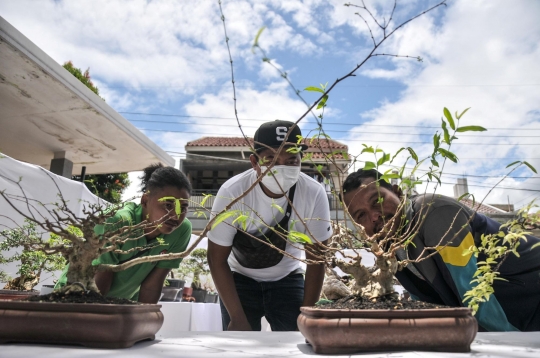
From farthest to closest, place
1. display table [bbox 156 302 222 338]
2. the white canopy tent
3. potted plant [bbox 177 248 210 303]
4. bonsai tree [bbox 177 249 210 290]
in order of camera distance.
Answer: bonsai tree [bbox 177 249 210 290] → potted plant [bbox 177 248 210 303] → the white canopy tent → display table [bbox 156 302 222 338]

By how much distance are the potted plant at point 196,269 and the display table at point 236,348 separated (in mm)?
4751

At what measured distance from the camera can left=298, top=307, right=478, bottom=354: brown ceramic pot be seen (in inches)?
32.2

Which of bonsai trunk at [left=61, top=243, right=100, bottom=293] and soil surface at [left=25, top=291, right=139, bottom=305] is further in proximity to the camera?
bonsai trunk at [left=61, top=243, right=100, bottom=293]

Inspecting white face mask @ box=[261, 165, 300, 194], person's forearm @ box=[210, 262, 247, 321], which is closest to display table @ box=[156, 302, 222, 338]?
person's forearm @ box=[210, 262, 247, 321]

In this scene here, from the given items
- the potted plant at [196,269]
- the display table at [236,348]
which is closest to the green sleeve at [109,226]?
the display table at [236,348]

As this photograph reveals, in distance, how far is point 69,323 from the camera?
0.86m

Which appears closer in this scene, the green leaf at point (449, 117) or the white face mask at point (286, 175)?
the green leaf at point (449, 117)

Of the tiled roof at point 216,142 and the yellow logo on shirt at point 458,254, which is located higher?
the tiled roof at point 216,142

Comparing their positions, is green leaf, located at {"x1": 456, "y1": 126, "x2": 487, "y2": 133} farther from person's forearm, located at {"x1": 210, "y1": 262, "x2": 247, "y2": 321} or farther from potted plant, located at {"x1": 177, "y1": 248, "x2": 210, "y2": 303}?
potted plant, located at {"x1": 177, "y1": 248, "x2": 210, "y2": 303}

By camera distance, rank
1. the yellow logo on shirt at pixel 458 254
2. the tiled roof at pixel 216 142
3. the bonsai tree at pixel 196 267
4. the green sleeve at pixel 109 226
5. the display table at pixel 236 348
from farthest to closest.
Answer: the tiled roof at pixel 216 142 → the bonsai tree at pixel 196 267 → the green sleeve at pixel 109 226 → the yellow logo on shirt at pixel 458 254 → the display table at pixel 236 348

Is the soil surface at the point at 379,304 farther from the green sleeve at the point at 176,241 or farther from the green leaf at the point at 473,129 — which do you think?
the green sleeve at the point at 176,241

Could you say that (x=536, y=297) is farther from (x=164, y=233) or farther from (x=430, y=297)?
(x=164, y=233)

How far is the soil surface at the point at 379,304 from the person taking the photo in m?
0.90

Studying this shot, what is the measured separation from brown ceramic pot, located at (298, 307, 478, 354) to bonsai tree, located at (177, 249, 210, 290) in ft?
17.5
